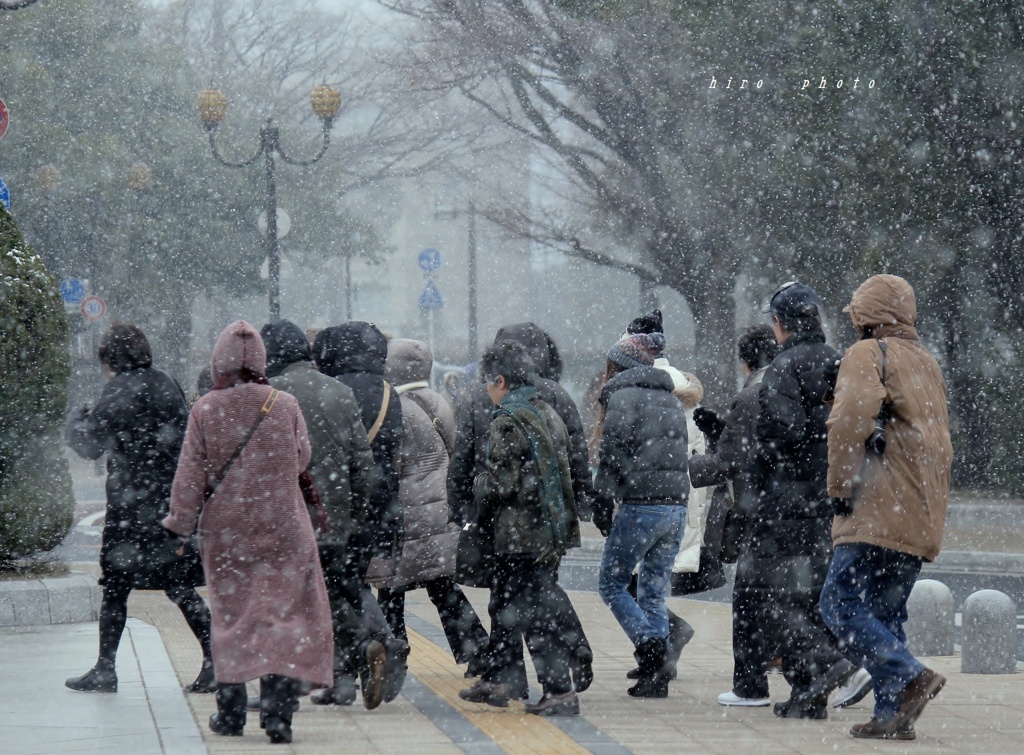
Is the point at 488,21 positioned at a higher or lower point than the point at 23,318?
higher

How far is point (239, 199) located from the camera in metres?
40.1

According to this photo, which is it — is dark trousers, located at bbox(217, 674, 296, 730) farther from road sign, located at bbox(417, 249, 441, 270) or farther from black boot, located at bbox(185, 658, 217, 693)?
road sign, located at bbox(417, 249, 441, 270)

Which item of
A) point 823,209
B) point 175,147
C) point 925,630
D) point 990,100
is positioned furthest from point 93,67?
point 925,630

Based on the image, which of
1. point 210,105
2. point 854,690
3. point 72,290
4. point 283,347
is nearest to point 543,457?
point 283,347

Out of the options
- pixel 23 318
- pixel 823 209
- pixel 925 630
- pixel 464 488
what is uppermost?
pixel 823 209

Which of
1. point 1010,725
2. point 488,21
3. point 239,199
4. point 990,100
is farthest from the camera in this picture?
point 239,199

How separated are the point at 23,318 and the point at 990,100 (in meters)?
12.1

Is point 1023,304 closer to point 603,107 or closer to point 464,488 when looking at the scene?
point 603,107

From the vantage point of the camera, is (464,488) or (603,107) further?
(603,107)

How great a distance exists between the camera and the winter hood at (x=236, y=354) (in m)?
6.17

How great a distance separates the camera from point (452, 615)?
25.5ft

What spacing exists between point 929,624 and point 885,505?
3400 millimetres

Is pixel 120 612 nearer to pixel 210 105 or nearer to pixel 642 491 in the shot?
pixel 642 491

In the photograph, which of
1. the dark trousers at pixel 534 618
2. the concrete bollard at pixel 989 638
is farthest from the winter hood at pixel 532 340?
the concrete bollard at pixel 989 638
